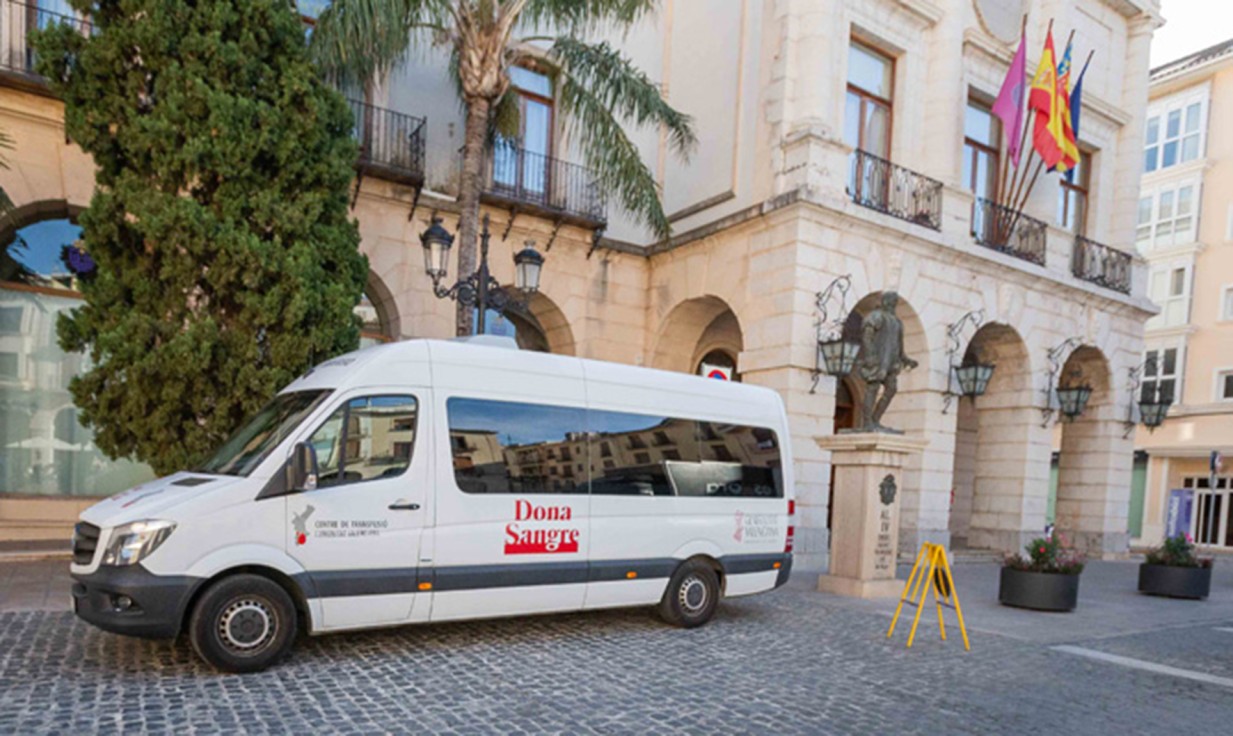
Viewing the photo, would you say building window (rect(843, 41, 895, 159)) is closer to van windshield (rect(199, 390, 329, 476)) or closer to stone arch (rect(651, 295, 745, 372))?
stone arch (rect(651, 295, 745, 372))

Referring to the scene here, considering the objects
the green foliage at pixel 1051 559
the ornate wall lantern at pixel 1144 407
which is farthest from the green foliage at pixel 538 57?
the ornate wall lantern at pixel 1144 407

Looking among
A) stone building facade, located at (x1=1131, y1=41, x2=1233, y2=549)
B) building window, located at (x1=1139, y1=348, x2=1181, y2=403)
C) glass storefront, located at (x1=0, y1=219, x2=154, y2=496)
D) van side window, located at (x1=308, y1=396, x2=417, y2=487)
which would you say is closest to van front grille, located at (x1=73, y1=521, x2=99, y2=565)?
van side window, located at (x1=308, y1=396, x2=417, y2=487)

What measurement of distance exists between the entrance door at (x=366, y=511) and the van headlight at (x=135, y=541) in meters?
0.83

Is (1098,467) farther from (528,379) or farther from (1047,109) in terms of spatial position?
(528,379)

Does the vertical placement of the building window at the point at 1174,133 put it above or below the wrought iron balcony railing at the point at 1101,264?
above

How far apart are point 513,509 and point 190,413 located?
4.63 m

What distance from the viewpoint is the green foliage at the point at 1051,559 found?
9891 millimetres

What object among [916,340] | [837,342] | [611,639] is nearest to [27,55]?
[611,639]

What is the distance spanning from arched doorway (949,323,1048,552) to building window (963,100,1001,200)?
3.29 metres

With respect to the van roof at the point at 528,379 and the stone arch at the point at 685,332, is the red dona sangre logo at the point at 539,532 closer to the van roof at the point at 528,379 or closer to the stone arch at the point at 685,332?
the van roof at the point at 528,379

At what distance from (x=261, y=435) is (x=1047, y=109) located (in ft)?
52.5

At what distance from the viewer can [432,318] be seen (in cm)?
1374

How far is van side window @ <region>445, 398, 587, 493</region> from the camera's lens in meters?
6.48

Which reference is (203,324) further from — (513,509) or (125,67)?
(513,509)
